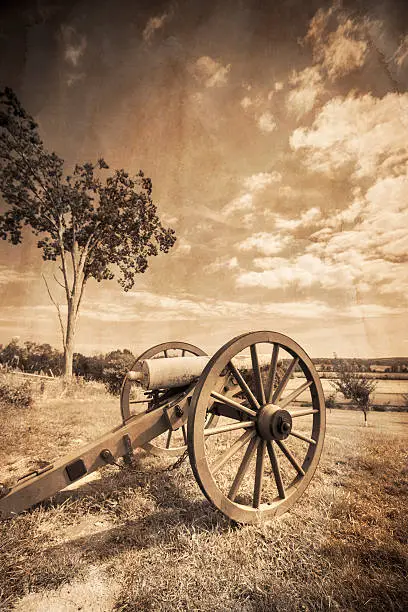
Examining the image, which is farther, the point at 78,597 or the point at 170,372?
the point at 170,372

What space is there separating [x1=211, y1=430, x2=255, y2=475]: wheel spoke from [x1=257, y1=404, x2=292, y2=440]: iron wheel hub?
0.38 feet

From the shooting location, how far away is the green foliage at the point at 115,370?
11453 mm

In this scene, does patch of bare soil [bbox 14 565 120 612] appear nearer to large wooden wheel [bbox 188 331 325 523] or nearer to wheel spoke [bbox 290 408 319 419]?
large wooden wheel [bbox 188 331 325 523]

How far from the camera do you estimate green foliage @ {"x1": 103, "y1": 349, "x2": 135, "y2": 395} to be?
37.6ft

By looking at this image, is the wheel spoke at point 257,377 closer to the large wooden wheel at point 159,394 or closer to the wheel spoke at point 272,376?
the wheel spoke at point 272,376

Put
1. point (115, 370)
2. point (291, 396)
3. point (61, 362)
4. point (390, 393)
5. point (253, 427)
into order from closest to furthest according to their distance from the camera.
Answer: point (253, 427)
point (291, 396)
point (115, 370)
point (61, 362)
point (390, 393)

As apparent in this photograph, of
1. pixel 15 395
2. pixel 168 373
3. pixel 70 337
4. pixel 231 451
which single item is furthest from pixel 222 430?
pixel 70 337

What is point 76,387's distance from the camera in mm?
10109

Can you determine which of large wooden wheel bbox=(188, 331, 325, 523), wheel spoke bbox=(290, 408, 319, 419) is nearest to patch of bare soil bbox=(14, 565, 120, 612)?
large wooden wheel bbox=(188, 331, 325, 523)

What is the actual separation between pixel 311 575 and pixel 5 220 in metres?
13.3

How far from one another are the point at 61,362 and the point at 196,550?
47.3 ft

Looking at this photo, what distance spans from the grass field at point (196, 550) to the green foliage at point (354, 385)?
33.3 feet

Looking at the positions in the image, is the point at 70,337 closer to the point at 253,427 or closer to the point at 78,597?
the point at 253,427

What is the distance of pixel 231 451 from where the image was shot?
2.48m
